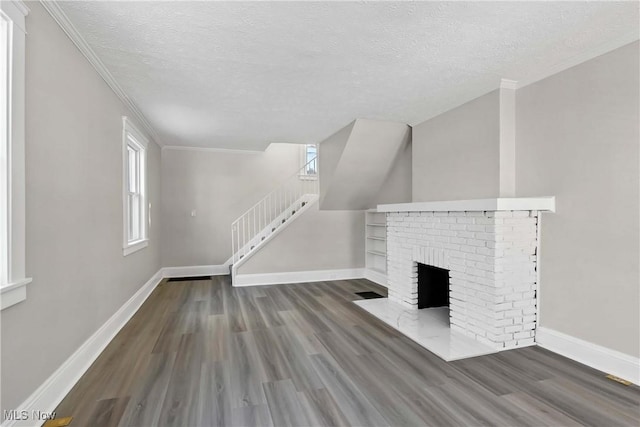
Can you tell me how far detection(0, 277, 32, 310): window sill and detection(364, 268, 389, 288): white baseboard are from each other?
4.62m

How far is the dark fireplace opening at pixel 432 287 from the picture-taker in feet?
13.2

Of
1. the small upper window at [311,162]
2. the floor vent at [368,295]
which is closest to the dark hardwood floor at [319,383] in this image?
the floor vent at [368,295]

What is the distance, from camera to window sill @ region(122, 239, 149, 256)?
3.51 metres

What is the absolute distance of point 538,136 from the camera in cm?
288

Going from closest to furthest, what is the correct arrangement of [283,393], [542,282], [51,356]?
[51,356] → [283,393] → [542,282]

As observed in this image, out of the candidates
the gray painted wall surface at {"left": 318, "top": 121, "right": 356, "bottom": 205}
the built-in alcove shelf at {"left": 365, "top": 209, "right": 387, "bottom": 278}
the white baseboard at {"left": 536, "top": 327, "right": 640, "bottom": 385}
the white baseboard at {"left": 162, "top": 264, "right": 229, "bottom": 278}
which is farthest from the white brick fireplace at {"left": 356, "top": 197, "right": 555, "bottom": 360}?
the white baseboard at {"left": 162, "top": 264, "right": 229, "bottom": 278}

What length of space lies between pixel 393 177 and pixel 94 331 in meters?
4.50

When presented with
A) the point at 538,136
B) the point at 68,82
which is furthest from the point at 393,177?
the point at 68,82

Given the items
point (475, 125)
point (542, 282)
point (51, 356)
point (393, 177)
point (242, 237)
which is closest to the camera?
point (51, 356)

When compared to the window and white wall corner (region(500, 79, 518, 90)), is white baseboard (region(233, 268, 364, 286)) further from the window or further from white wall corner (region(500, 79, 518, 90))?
white wall corner (region(500, 79, 518, 90))

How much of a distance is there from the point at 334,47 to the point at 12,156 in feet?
6.98

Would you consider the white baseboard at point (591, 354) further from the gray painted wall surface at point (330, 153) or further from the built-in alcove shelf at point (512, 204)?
the gray painted wall surface at point (330, 153)

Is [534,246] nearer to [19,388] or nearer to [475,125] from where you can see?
[475,125]

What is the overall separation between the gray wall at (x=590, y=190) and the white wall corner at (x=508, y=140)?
0.39ft
